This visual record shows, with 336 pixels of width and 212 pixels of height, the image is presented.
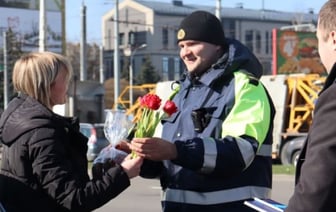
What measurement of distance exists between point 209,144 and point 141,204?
30.0 feet

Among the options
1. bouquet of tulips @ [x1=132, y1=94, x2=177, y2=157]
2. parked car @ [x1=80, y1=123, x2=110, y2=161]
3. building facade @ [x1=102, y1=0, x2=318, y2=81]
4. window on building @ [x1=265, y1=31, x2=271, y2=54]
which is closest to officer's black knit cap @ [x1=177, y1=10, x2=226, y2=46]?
bouquet of tulips @ [x1=132, y1=94, x2=177, y2=157]

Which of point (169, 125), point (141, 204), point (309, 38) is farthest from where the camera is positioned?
point (309, 38)

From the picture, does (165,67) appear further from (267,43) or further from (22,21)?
(22,21)

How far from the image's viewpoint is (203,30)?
12.3 feet

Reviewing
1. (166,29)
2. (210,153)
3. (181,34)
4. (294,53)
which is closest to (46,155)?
(210,153)

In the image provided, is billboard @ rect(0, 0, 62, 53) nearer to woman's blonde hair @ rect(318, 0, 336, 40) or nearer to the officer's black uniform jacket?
the officer's black uniform jacket

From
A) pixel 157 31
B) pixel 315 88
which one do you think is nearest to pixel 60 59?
pixel 315 88

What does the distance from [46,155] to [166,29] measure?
297 feet

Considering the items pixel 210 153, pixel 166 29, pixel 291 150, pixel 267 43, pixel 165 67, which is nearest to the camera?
pixel 210 153

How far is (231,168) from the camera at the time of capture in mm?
3469

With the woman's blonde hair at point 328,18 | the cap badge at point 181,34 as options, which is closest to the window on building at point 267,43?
the cap badge at point 181,34

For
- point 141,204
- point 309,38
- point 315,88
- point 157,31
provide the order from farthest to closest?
point 157,31
point 309,38
point 315,88
point 141,204

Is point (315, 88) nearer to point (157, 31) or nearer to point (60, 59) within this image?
point (60, 59)

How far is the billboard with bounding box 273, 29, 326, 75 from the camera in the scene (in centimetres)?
3262
